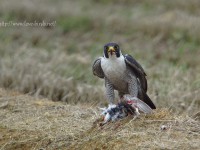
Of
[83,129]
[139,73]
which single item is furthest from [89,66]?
[83,129]

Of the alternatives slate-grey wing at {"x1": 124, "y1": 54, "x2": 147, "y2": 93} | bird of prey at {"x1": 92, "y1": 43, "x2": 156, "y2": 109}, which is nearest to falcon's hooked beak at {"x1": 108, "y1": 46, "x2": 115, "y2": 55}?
bird of prey at {"x1": 92, "y1": 43, "x2": 156, "y2": 109}

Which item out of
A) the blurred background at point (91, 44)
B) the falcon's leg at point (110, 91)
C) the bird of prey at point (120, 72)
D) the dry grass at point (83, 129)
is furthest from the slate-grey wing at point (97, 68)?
the blurred background at point (91, 44)

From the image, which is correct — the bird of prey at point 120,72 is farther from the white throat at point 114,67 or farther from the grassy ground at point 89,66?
the grassy ground at point 89,66

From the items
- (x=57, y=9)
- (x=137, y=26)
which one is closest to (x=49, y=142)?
(x=137, y=26)

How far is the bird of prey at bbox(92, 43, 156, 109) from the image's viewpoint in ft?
19.2

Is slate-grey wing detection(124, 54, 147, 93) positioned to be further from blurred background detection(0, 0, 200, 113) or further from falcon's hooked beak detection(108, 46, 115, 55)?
blurred background detection(0, 0, 200, 113)

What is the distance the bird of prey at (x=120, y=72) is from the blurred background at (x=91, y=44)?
98 cm

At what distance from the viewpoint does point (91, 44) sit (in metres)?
11.5

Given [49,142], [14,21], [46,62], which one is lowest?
[49,142]

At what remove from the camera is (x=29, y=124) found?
5996 mm

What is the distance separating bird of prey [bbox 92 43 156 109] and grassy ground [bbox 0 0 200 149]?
0.42 m

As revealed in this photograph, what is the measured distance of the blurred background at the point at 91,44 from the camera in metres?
7.97

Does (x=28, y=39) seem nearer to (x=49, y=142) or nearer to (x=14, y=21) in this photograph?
(x=14, y=21)

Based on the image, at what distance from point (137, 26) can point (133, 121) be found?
23.3 feet
